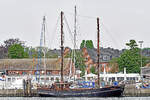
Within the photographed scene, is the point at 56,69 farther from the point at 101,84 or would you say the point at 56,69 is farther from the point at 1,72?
the point at 101,84

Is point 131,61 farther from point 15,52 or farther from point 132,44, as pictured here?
point 15,52

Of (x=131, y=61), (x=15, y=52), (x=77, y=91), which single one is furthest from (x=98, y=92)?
(x=15, y=52)

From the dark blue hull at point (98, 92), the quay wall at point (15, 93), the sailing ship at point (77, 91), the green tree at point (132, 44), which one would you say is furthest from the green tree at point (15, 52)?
the dark blue hull at point (98, 92)

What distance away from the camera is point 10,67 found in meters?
153

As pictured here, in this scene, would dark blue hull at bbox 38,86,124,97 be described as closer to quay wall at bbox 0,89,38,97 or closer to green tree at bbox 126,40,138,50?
quay wall at bbox 0,89,38,97

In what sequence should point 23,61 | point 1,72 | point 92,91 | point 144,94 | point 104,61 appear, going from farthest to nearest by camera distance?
1. point 104,61
2. point 23,61
3. point 1,72
4. point 144,94
5. point 92,91

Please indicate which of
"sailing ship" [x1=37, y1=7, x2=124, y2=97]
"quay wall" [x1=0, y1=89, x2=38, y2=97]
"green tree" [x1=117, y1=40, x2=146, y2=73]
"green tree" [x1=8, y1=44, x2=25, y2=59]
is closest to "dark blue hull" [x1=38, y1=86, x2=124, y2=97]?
"sailing ship" [x1=37, y1=7, x2=124, y2=97]

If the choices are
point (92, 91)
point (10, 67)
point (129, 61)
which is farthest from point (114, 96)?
point (10, 67)

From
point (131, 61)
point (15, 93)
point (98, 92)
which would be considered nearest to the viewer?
point (98, 92)

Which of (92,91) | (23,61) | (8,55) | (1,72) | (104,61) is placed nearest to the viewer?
(92,91)

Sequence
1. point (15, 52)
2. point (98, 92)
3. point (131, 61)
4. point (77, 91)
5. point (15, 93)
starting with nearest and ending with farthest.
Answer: point (98, 92)
point (77, 91)
point (15, 93)
point (131, 61)
point (15, 52)

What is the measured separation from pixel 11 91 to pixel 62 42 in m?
Answer: 15.9

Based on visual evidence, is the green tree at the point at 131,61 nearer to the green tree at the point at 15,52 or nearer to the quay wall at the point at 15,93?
the green tree at the point at 15,52

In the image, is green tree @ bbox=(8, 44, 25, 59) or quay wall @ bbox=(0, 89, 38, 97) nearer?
quay wall @ bbox=(0, 89, 38, 97)
